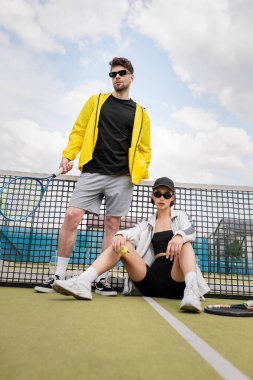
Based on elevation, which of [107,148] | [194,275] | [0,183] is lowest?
[194,275]

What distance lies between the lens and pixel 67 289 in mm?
2957

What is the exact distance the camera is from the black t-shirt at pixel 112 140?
13.4 ft

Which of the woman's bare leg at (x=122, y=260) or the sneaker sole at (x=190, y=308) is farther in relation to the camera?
the woman's bare leg at (x=122, y=260)

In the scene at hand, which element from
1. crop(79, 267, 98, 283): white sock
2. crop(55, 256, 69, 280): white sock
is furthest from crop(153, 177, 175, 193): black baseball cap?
crop(55, 256, 69, 280): white sock

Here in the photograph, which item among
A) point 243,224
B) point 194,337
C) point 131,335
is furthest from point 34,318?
point 243,224

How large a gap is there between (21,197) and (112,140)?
5.02 ft

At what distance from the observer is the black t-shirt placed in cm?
410

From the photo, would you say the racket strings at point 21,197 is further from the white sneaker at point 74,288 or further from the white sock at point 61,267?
the white sneaker at point 74,288

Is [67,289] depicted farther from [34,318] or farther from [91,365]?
[91,365]

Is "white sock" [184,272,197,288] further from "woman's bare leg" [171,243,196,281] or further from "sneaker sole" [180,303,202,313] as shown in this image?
"sneaker sole" [180,303,202,313]

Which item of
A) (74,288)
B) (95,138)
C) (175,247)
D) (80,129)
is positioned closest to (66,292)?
(74,288)

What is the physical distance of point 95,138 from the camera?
413 centimetres

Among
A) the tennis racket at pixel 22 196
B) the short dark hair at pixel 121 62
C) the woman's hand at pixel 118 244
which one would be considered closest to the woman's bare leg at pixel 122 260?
the woman's hand at pixel 118 244

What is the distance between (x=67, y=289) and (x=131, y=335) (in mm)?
1251
